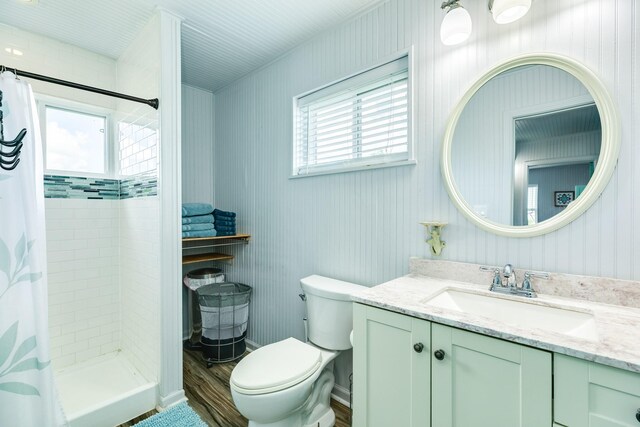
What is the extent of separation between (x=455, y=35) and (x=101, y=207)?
8.82 ft

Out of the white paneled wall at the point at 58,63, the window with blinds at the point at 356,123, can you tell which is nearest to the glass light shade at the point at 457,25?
the window with blinds at the point at 356,123

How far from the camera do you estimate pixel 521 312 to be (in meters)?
1.17

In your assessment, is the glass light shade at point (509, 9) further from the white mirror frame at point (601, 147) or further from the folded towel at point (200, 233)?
the folded towel at point (200, 233)

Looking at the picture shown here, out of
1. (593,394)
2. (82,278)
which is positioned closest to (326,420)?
(593,394)

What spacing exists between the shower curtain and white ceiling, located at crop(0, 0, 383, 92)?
858 millimetres

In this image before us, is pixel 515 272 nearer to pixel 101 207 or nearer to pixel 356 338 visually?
pixel 356 338

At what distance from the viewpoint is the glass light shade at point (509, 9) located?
1158mm

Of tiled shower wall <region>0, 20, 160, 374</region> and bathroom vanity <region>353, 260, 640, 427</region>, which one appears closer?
bathroom vanity <region>353, 260, 640, 427</region>

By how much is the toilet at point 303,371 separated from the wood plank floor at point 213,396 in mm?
271

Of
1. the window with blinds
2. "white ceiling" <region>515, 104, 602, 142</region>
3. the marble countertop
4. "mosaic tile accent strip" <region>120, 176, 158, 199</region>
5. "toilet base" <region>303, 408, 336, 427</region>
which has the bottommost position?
"toilet base" <region>303, 408, 336, 427</region>

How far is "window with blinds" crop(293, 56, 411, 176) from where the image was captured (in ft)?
5.64

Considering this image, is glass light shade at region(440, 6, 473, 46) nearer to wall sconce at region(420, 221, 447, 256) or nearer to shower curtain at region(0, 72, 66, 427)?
wall sconce at region(420, 221, 447, 256)

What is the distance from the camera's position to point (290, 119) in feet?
7.46

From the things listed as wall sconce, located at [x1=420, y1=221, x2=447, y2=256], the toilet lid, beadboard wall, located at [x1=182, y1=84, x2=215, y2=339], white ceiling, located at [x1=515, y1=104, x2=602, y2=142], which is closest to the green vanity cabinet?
the toilet lid
